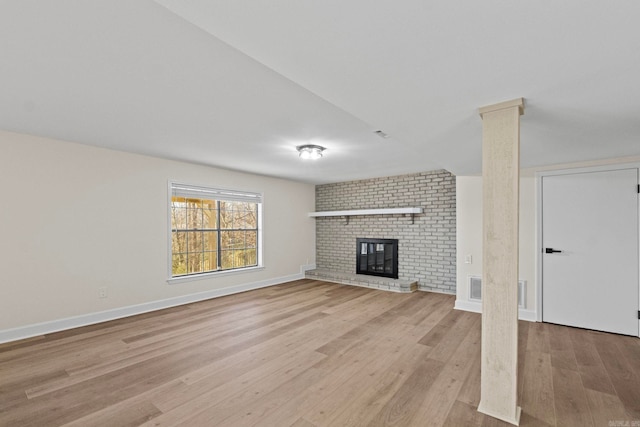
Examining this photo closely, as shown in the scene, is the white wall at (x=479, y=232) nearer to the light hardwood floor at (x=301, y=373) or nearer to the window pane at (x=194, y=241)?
the light hardwood floor at (x=301, y=373)

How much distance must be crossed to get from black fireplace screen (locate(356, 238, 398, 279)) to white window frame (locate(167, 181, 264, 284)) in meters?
2.21

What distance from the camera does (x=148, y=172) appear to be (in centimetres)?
450

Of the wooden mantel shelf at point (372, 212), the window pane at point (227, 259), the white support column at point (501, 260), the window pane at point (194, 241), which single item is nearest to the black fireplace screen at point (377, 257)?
the wooden mantel shelf at point (372, 212)

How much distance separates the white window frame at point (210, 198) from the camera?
475cm

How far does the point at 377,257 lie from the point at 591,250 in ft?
11.6

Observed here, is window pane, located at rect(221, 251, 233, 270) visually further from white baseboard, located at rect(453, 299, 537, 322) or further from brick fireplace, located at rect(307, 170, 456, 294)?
white baseboard, located at rect(453, 299, 537, 322)

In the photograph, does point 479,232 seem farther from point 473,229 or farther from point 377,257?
point 377,257

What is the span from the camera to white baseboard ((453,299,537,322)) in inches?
160

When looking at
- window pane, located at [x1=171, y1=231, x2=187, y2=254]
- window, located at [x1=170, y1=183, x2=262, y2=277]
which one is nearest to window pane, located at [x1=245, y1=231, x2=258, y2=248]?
window, located at [x1=170, y1=183, x2=262, y2=277]

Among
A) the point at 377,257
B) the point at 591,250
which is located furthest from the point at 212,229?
the point at 591,250

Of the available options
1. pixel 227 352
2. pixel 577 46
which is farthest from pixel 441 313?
pixel 577 46

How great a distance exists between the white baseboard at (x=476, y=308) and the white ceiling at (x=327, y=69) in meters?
2.14

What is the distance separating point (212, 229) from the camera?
548 centimetres

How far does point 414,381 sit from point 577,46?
8.03 feet
